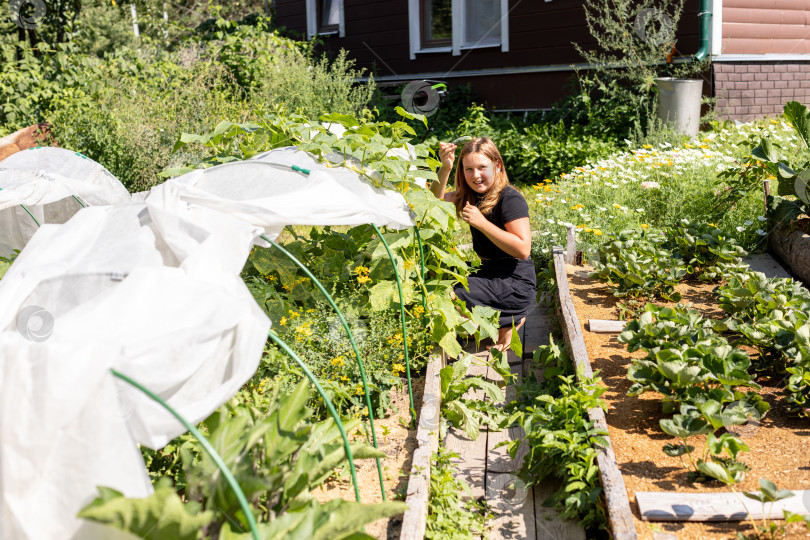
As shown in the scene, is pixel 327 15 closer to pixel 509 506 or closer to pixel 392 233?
pixel 392 233

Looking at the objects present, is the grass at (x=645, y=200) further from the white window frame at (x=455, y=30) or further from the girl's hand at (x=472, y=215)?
the white window frame at (x=455, y=30)

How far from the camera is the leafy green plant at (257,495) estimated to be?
4.84 feet

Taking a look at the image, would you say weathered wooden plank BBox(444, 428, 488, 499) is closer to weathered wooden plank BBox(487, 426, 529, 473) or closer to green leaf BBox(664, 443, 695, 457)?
weathered wooden plank BBox(487, 426, 529, 473)

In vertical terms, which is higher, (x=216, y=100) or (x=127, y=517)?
(x=216, y=100)

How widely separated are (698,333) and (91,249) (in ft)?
8.67

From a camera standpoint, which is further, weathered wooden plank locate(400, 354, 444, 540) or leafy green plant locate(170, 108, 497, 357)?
leafy green plant locate(170, 108, 497, 357)

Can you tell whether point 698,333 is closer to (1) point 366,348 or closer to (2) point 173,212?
(1) point 366,348

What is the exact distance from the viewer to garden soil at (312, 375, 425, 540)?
2602 mm

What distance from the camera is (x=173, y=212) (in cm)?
218

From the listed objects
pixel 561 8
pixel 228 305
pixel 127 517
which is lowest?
pixel 127 517

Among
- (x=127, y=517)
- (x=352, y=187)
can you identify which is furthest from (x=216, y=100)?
(x=127, y=517)

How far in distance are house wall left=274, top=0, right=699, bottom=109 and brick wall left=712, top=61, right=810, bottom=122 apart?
1.84ft

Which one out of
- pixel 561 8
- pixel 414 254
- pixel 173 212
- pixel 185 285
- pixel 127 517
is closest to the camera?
pixel 127 517

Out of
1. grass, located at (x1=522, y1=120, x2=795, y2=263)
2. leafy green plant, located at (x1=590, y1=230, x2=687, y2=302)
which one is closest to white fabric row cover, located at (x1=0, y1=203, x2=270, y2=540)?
leafy green plant, located at (x1=590, y1=230, x2=687, y2=302)
